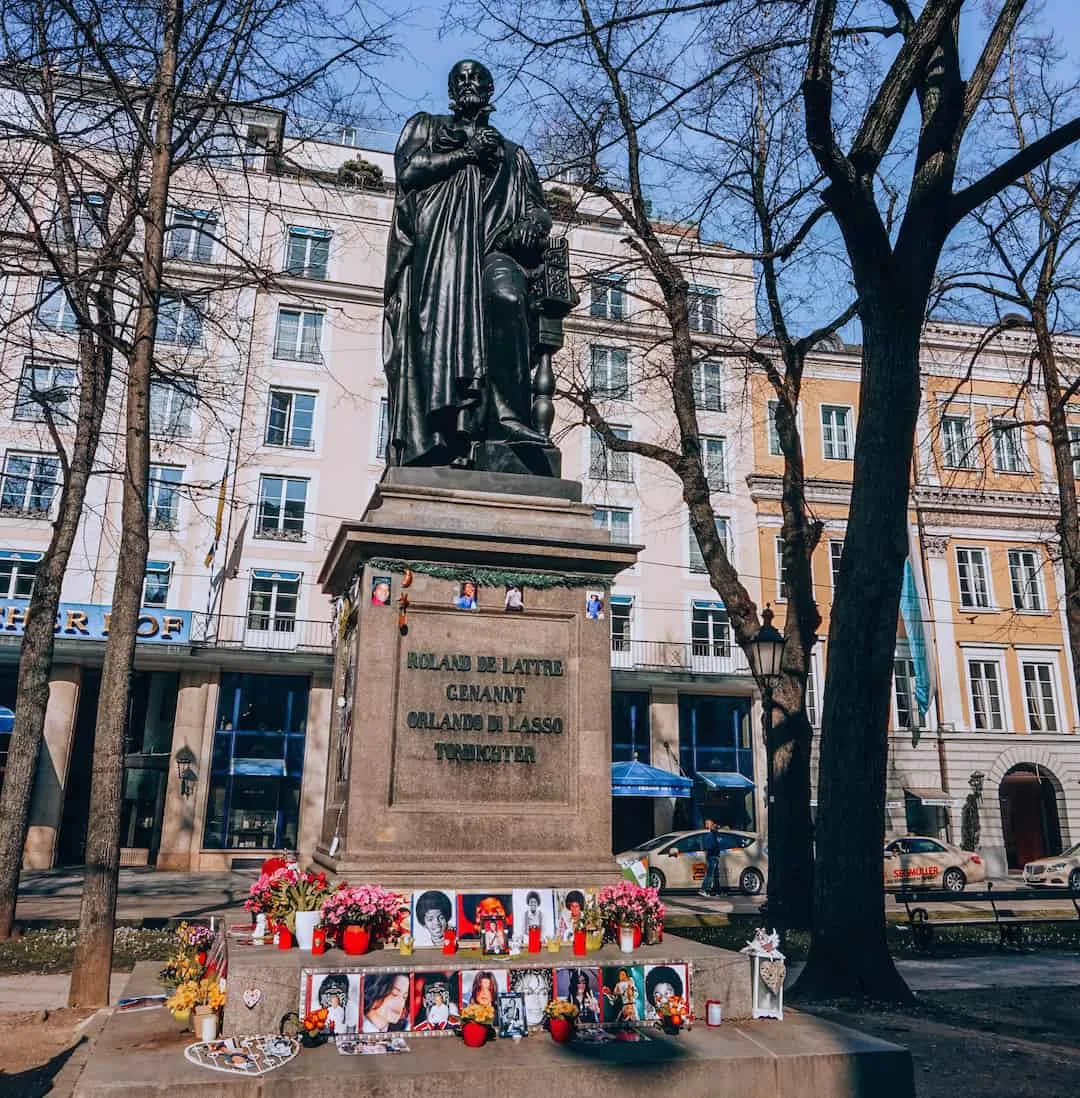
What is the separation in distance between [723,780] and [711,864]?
8634 millimetres

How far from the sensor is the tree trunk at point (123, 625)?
9578 mm

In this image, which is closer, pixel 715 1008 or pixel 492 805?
pixel 715 1008

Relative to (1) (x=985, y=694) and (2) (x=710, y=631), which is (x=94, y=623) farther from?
(1) (x=985, y=694)

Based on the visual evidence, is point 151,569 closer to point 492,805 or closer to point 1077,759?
point 492,805

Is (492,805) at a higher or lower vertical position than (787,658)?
lower

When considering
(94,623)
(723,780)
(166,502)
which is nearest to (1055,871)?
(723,780)

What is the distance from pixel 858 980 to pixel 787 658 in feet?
21.7

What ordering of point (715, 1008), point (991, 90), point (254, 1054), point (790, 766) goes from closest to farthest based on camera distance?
point (254, 1054) → point (715, 1008) → point (790, 766) → point (991, 90)

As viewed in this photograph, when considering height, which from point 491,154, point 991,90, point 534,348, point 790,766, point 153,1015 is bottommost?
point 153,1015

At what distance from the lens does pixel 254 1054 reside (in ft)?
16.8

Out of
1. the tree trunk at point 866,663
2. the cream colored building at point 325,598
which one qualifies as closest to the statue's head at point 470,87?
the tree trunk at point 866,663

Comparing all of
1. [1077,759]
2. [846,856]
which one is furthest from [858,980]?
[1077,759]

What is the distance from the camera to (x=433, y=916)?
6.32 meters

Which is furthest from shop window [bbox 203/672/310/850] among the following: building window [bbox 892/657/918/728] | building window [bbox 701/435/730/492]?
building window [bbox 892/657/918/728]
